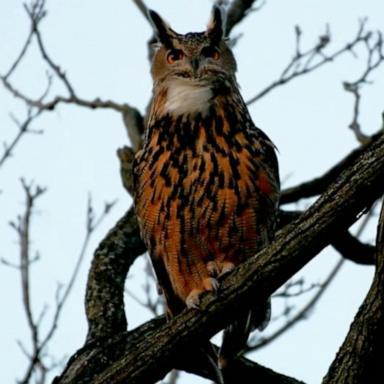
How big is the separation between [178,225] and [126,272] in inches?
47.9

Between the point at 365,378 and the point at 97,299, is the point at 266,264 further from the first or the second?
the point at 97,299

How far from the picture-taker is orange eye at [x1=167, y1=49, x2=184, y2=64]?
5215 mm

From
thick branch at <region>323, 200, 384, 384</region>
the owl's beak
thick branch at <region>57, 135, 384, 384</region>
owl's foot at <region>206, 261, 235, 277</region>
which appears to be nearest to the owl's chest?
owl's foot at <region>206, 261, 235, 277</region>

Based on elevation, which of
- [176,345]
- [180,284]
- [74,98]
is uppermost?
[74,98]

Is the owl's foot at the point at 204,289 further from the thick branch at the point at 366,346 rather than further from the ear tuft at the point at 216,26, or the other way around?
the ear tuft at the point at 216,26

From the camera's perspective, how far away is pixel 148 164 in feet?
15.8

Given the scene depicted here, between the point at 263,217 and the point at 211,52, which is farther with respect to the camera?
the point at 211,52

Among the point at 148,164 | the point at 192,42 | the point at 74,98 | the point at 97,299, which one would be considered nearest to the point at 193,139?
the point at 148,164

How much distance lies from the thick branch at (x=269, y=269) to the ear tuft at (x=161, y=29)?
206 centimetres

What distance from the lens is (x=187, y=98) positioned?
4953 mm

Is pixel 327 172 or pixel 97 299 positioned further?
pixel 327 172

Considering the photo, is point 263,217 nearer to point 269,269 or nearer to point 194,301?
point 194,301

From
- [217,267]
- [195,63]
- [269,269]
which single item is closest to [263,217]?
[217,267]

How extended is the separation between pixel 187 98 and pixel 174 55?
43 cm
